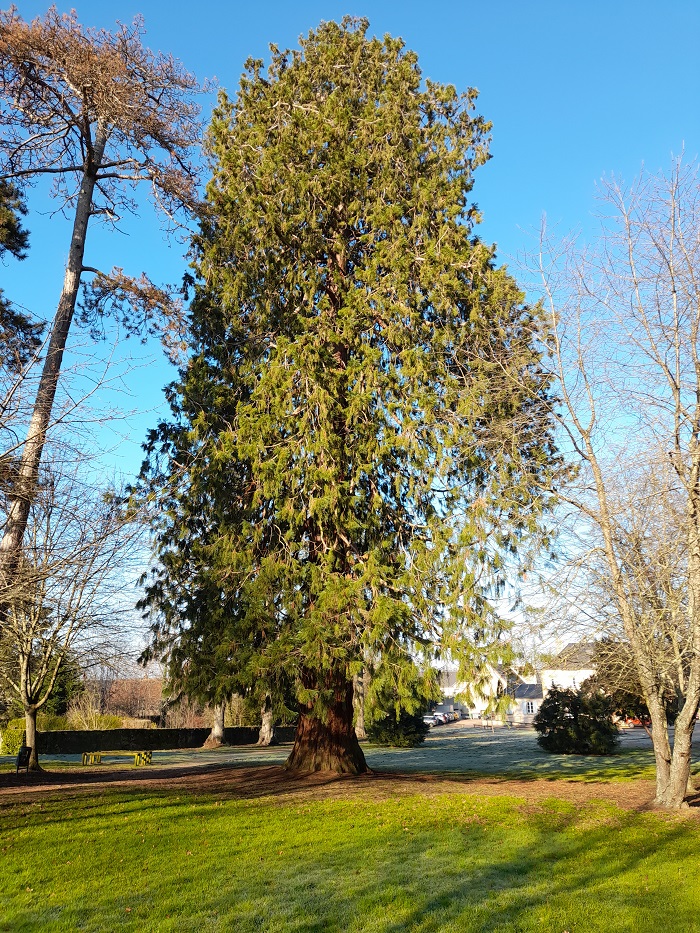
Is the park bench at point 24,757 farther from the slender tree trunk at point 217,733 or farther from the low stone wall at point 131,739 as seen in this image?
the slender tree trunk at point 217,733

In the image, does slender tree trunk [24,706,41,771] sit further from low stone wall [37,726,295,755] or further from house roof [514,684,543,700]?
house roof [514,684,543,700]

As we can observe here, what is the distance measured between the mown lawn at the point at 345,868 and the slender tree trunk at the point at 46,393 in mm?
2906

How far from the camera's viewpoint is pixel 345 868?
641 centimetres

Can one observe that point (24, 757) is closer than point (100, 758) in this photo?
Yes

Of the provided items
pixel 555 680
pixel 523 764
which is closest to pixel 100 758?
pixel 523 764

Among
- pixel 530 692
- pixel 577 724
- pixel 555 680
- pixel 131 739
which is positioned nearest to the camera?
pixel 577 724

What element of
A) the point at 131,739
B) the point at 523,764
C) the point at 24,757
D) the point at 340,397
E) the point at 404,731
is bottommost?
the point at 131,739

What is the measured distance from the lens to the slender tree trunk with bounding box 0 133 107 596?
6.98m

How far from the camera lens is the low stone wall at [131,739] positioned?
25.2m

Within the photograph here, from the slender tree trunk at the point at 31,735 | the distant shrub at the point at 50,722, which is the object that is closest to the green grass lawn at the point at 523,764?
the slender tree trunk at the point at 31,735

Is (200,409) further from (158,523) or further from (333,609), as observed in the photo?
(333,609)

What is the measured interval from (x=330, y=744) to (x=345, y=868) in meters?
6.74

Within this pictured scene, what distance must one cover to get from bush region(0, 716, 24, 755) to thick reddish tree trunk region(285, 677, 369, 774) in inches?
578

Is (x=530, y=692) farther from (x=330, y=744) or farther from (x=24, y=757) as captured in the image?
(x=24, y=757)
